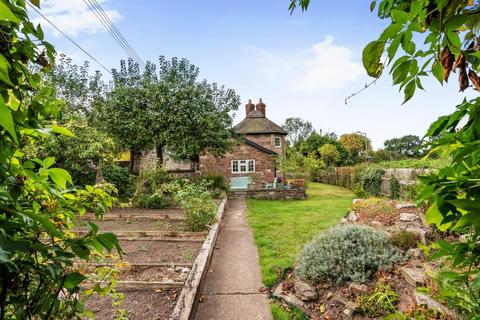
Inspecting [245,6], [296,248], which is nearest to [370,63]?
[245,6]

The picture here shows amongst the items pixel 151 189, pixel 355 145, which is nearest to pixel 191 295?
pixel 151 189

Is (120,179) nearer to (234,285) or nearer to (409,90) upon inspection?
(234,285)

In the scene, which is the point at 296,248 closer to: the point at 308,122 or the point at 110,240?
the point at 110,240

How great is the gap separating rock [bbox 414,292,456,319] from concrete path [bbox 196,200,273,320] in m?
1.86

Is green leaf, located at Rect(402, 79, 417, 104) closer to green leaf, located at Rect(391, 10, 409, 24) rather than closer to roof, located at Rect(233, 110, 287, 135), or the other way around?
green leaf, located at Rect(391, 10, 409, 24)

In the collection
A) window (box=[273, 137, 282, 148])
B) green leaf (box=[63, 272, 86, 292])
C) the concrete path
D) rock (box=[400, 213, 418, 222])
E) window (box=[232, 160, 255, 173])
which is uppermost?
window (box=[273, 137, 282, 148])

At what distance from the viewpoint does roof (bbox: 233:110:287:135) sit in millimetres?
32344

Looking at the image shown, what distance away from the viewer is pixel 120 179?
1391 cm

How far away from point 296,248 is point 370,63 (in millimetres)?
6584

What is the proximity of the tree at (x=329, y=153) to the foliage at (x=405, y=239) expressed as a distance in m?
32.2

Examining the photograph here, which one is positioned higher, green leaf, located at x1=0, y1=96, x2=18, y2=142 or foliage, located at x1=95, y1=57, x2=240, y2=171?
foliage, located at x1=95, y1=57, x2=240, y2=171

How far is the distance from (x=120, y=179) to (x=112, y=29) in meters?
7.29

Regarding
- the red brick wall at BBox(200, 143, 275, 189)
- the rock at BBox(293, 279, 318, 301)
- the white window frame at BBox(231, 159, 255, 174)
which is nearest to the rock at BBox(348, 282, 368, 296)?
the rock at BBox(293, 279, 318, 301)

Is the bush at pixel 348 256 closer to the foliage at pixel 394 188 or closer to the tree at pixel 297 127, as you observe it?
the foliage at pixel 394 188
